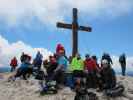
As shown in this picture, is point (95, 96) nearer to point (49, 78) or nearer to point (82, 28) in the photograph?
point (49, 78)

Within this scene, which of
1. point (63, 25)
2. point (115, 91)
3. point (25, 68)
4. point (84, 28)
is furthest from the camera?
point (84, 28)

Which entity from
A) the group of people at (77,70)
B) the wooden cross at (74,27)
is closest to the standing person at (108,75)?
the group of people at (77,70)

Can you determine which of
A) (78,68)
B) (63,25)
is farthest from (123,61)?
(78,68)

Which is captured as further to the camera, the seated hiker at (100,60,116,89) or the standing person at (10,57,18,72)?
the standing person at (10,57,18,72)

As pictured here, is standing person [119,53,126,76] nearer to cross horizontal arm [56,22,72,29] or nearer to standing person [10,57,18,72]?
cross horizontal arm [56,22,72,29]

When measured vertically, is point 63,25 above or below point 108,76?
above

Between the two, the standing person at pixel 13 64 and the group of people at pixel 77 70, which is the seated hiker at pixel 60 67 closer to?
the group of people at pixel 77 70

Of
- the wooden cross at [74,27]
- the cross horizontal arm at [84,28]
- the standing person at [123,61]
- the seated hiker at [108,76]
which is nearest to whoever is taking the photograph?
the seated hiker at [108,76]

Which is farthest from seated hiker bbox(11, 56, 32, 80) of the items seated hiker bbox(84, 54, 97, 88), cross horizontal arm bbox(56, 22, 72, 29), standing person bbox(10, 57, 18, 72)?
standing person bbox(10, 57, 18, 72)

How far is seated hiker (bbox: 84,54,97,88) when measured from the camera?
22.9 metres

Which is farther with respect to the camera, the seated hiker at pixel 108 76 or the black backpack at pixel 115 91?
the black backpack at pixel 115 91

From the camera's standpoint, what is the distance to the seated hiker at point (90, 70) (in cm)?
2292

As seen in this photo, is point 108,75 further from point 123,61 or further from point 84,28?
point 123,61

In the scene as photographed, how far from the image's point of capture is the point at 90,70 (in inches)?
917
